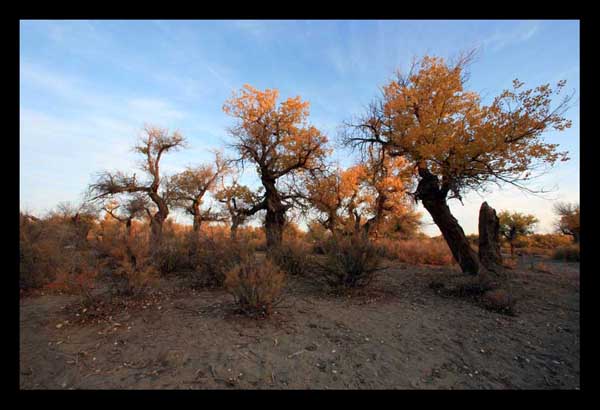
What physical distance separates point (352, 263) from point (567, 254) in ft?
65.3

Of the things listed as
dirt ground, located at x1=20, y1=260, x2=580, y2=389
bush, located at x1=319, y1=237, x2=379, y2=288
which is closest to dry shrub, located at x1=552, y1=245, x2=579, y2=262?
dirt ground, located at x1=20, y1=260, x2=580, y2=389

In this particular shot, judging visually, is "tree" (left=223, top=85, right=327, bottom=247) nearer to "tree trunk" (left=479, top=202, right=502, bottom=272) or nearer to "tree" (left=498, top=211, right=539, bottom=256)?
"tree trunk" (left=479, top=202, right=502, bottom=272)

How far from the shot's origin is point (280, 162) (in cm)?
1487

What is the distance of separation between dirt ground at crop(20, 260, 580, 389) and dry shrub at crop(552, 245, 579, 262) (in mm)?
15407

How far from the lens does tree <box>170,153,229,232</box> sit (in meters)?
24.8

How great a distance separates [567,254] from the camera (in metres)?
17.7

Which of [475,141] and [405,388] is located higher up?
[475,141]

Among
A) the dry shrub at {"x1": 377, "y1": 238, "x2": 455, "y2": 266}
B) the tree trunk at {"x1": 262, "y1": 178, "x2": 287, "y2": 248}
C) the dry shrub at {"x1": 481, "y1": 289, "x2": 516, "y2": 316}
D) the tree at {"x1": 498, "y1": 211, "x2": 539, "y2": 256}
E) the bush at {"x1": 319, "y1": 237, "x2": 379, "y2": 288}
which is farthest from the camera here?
the tree at {"x1": 498, "y1": 211, "x2": 539, "y2": 256}

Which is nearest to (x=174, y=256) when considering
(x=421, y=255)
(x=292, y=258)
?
(x=292, y=258)

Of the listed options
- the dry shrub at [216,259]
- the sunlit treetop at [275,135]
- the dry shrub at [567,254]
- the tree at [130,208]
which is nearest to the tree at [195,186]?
the tree at [130,208]
